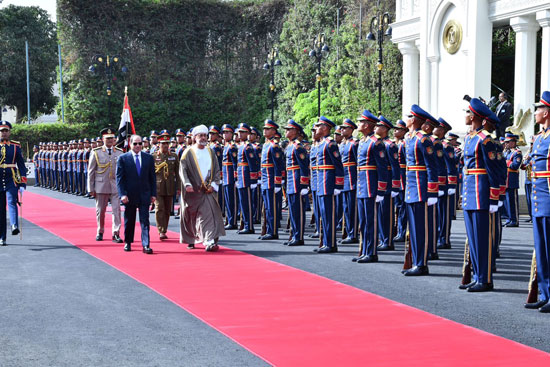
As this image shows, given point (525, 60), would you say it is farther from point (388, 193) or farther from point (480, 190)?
point (480, 190)

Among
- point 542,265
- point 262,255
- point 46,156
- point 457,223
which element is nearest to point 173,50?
point 46,156

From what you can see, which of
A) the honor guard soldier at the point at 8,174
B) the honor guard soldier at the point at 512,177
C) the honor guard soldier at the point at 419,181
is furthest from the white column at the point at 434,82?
the honor guard soldier at the point at 419,181

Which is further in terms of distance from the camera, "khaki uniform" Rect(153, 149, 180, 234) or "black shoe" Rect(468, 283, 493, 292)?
"khaki uniform" Rect(153, 149, 180, 234)

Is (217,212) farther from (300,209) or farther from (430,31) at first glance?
(430,31)

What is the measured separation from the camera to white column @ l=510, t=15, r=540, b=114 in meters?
21.8

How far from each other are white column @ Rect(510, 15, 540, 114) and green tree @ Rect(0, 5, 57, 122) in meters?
44.7

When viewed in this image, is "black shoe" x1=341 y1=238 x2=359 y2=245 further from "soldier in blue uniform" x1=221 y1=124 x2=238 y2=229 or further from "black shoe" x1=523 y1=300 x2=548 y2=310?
"black shoe" x1=523 y1=300 x2=548 y2=310

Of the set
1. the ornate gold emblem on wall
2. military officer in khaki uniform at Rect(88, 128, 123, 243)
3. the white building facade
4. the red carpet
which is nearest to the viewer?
the red carpet

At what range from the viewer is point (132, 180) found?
10.8 metres

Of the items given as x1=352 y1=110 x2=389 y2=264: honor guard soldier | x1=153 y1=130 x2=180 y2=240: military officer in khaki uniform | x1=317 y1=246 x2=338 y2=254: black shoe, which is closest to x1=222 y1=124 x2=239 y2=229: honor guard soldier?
A: x1=153 y1=130 x2=180 y2=240: military officer in khaki uniform

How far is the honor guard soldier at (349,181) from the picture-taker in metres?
11.1

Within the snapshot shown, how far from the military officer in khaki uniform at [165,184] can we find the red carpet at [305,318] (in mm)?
2361

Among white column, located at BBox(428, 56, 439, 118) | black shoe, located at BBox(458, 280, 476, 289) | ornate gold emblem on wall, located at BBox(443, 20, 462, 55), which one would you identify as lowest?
black shoe, located at BBox(458, 280, 476, 289)

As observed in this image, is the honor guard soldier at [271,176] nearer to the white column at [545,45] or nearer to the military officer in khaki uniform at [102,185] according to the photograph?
the military officer in khaki uniform at [102,185]
